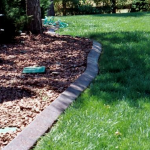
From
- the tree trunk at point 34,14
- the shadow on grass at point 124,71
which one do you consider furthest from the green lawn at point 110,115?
the tree trunk at point 34,14

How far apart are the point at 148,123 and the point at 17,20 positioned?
542 centimetres

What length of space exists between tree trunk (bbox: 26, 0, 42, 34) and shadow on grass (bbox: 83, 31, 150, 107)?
1.93 m

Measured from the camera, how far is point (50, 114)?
128 inches

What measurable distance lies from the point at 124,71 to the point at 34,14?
4147 millimetres

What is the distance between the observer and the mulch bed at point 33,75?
11.2ft

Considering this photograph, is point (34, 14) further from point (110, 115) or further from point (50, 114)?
point (110, 115)

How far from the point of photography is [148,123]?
9.89 ft

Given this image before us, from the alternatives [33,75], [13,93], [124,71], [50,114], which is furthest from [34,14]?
[50,114]

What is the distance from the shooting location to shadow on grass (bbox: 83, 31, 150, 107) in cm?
373

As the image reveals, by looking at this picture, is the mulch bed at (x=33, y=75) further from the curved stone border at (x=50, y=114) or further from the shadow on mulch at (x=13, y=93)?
the curved stone border at (x=50, y=114)

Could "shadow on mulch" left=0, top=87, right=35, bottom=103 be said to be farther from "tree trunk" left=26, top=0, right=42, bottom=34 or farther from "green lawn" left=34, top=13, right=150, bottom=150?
"tree trunk" left=26, top=0, right=42, bottom=34

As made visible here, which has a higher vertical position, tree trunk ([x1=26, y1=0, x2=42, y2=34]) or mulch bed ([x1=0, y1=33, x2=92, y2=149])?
tree trunk ([x1=26, y1=0, x2=42, y2=34])

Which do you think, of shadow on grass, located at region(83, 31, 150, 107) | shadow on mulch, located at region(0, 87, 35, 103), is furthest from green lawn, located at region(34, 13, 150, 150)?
shadow on mulch, located at region(0, 87, 35, 103)

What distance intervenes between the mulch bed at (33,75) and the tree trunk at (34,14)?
427 mm
